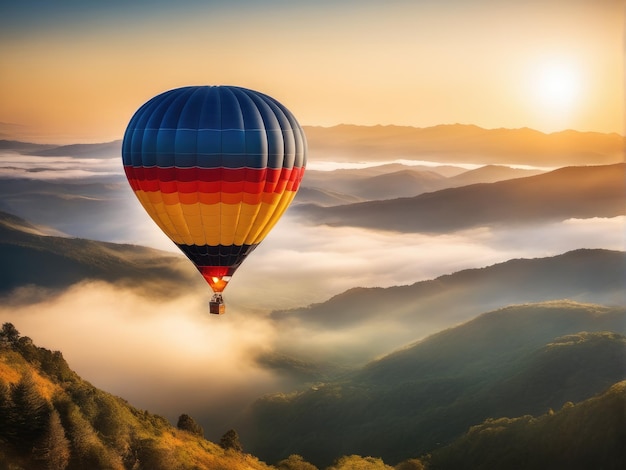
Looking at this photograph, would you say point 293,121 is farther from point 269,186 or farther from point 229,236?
point 229,236

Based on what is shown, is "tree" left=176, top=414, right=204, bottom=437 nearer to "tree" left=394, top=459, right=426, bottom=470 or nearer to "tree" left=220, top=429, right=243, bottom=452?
"tree" left=220, top=429, right=243, bottom=452

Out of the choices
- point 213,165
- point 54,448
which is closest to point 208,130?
point 213,165

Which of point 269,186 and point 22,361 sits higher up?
point 269,186

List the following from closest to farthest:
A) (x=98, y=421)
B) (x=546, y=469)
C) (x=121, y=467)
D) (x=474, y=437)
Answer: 1. (x=121, y=467)
2. (x=98, y=421)
3. (x=546, y=469)
4. (x=474, y=437)

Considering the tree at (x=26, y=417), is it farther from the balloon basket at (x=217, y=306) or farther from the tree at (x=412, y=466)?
the tree at (x=412, y=466)

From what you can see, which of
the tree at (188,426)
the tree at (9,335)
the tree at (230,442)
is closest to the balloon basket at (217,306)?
the tree at (188,426)

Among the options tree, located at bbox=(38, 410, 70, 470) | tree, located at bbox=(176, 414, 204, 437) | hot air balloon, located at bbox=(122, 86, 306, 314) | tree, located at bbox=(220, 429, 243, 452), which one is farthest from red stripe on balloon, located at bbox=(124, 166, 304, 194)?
tree, located at bbox=(220, 429, 243, 452)

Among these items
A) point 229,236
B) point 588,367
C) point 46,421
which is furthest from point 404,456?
point 46,421
